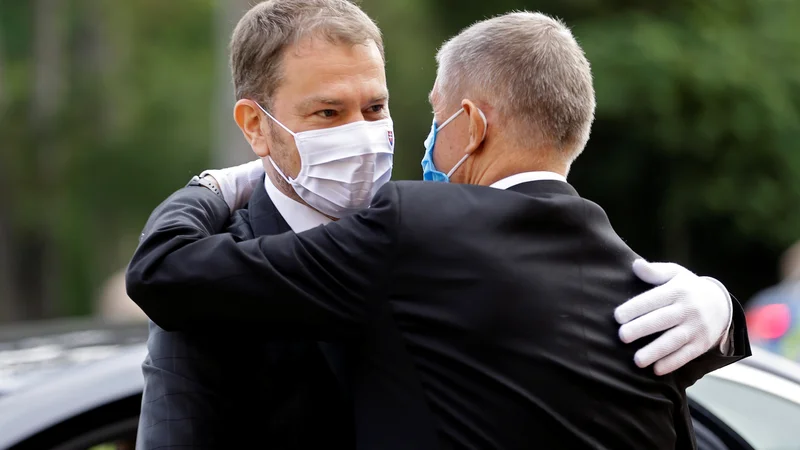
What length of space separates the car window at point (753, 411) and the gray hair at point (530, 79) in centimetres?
95

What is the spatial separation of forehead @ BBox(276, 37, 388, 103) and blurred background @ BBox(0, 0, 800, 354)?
453 centimetres

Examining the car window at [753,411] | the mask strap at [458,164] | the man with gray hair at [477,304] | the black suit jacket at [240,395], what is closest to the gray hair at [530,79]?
the man with gray hair at [477,304]

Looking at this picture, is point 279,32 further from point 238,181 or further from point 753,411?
point 753,411

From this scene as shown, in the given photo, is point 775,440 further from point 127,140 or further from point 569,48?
point 127,140

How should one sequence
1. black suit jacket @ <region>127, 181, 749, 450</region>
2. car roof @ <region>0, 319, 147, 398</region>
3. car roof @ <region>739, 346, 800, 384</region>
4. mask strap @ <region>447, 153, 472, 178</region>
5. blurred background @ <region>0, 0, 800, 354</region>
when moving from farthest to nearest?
blurred background @ <region>0, 0, 800, 354</region> < car roof @ <region>0, 319, 147, 398</region> < car roof @ <region>739, 346, 800, 384</region> < mask strap @ <region>447, 153, 472, 178</region> < black suit jacket @ <region>127, 181, 749, 450</region>

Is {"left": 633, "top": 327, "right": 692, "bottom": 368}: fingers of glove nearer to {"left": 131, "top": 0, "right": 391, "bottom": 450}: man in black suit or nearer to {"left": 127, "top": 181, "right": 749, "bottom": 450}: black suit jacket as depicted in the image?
{"left": 127, "top": 181, "right": 749, "bottom": 450}: black suit jacket

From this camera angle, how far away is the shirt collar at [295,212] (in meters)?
2.82

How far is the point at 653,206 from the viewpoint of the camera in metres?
14.3

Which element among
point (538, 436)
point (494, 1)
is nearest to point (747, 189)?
point (494, 1)

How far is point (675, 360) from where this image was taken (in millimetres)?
2381

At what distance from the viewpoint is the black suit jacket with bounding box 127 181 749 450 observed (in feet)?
7.50

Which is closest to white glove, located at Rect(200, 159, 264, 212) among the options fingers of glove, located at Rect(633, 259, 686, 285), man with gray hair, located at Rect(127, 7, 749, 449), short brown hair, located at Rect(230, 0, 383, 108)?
short brown hair, located at Rect(230, 0, 383, 108)

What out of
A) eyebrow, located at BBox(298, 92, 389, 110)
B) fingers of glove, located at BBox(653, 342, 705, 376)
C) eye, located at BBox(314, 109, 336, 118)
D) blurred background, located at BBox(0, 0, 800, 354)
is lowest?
blurred background, located at BBox(0, 0, 800, 354)

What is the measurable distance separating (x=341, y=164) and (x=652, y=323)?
828 millimetres
